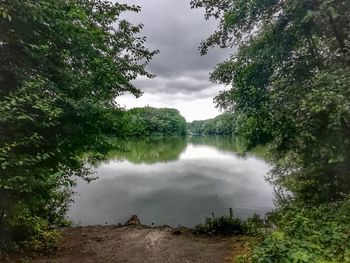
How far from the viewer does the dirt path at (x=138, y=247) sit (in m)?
9.53

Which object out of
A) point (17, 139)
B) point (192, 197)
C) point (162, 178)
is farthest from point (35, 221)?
point (162, 178)

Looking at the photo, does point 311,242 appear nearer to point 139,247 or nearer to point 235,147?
point 139,247

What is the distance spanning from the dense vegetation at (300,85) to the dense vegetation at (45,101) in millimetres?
4756

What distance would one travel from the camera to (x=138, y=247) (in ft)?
36.2

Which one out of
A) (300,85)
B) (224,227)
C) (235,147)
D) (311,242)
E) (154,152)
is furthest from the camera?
(235,147)

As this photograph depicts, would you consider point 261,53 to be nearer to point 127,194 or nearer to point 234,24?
point 234,24

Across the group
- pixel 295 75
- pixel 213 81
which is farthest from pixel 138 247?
pixel 295 75

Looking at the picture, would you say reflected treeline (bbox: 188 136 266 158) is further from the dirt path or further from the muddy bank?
the dirt path

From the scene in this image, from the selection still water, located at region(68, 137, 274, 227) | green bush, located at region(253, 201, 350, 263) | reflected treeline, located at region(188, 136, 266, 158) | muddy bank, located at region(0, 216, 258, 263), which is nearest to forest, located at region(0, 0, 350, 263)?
green bush, located at region(253, 201, 350, 263)

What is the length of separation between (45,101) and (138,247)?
646 centimetres

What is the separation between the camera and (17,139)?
6.72 m

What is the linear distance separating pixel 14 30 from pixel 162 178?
98.5 feet

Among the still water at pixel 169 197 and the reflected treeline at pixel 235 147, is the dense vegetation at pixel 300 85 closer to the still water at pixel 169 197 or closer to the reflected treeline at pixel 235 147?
the reflected treeline at pixel 235 147

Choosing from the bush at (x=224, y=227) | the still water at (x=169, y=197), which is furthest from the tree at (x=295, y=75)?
the still water at (x=169, y=197)
